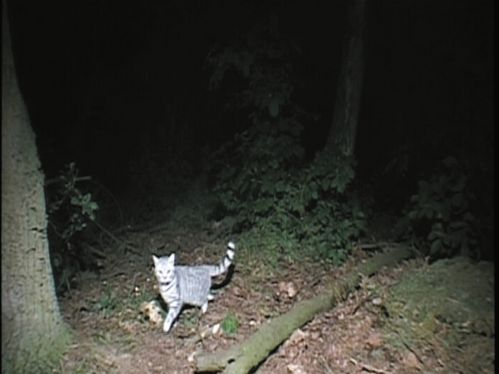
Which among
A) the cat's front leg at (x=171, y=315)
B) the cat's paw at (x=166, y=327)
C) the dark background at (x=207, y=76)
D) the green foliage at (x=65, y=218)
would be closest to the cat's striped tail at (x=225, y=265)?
the cat's front leg at (x=171, y=315)

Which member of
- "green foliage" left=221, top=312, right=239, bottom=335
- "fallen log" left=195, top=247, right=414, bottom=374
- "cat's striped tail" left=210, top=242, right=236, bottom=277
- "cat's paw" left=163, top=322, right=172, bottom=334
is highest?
"cat's striped tail" left=210, top=242, right=236, bottom=277

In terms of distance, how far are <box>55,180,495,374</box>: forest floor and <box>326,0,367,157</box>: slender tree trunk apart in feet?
4.22

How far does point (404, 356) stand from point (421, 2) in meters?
4.29

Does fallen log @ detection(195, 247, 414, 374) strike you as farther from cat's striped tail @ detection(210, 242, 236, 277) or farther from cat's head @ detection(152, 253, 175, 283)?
cat's striped tail @ detection(210, 242, 236, 277)

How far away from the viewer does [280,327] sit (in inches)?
179

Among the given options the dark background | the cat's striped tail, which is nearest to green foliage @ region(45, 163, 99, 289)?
the dark background

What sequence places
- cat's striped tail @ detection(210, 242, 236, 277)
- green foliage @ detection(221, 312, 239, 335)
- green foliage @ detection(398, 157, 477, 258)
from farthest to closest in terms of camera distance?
1. cat's striped tail @ detection(210, 242, 236, 277)
2. green foliage @ detection(398, 157, 477, 258)
3. green foliage @ detection(221, 312, 239, 335)

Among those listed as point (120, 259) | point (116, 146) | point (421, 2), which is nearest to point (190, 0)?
point (116, 146)

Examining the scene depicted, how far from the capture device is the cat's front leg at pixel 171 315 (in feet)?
15.6

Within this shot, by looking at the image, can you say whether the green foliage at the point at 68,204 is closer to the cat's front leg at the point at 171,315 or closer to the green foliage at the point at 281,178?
the cat's front leg at the point at 171,315

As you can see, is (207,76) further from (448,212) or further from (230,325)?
(230,325)

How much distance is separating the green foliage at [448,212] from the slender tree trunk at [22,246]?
3.32m

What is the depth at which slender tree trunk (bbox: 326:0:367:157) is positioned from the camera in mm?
6049

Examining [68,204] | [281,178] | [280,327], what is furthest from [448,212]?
[68,204]
